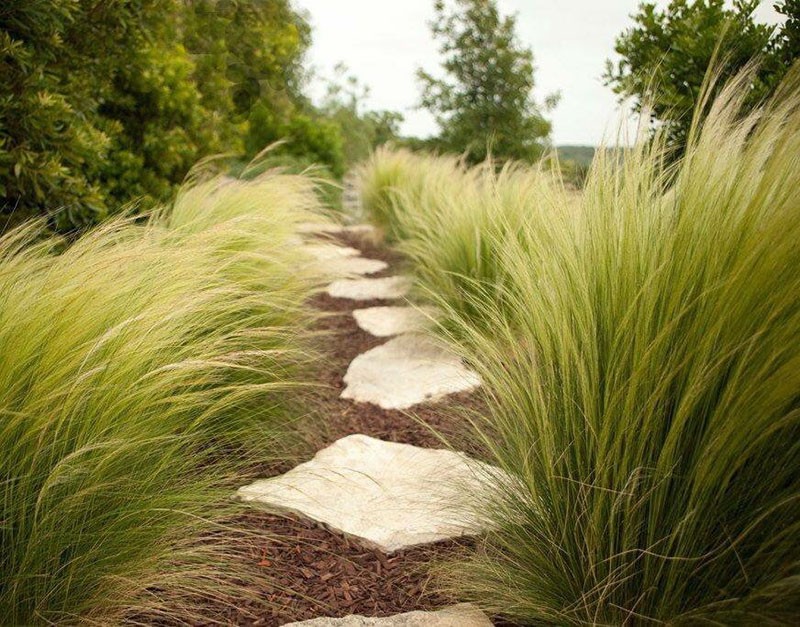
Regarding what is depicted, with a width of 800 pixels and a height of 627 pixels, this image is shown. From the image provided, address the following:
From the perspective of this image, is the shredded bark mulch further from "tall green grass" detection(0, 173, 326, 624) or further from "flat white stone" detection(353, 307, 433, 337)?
"flat white stone" detection(353, 307, 433, 337)


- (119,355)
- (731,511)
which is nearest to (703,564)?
(731,511)

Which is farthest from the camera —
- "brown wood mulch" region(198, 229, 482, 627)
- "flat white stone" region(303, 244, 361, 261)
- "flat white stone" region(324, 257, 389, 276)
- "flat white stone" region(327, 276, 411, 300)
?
Result: "flat white stone" region(324, 257, 389, 276)

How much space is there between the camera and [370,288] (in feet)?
15.1

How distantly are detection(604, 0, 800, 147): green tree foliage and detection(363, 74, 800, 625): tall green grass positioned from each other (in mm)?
883

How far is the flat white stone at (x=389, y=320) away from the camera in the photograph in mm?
3370

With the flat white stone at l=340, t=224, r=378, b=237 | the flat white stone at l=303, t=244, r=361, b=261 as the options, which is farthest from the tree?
the flat white stone at l=303, t=244, r=361, b=261

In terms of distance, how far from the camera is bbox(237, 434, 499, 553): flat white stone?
1665 mm

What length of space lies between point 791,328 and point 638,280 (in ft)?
1.13

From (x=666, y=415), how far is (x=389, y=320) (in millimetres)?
2664

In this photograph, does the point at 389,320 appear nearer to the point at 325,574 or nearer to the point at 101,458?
the point at 325,574

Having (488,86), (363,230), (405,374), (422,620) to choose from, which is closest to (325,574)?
(422,620)

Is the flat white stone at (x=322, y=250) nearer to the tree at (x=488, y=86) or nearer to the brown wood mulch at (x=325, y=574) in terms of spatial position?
the brown wood mulch at (x=325, y=574)

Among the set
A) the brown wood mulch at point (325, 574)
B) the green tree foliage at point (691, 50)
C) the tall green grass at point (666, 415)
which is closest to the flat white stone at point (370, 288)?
the green tree foliage at point (691, 50)

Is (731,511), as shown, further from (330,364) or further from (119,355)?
(330,364)
